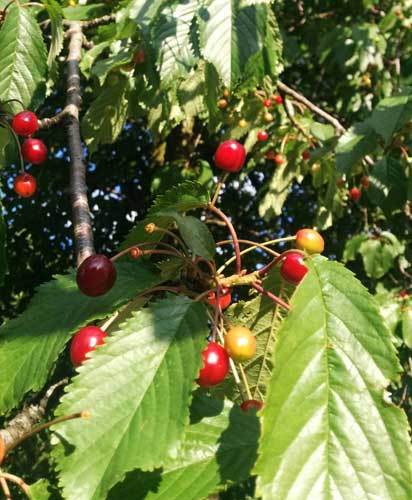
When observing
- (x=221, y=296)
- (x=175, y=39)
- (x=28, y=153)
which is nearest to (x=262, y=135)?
(x=28, y=153)

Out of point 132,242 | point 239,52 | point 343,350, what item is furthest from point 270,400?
point 239,52

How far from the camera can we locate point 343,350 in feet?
2.68

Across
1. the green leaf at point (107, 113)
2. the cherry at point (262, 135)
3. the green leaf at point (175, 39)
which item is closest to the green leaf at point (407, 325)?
the cherry at point (262, 135)

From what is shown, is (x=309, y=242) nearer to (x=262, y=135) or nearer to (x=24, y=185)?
(x=24, y=185)

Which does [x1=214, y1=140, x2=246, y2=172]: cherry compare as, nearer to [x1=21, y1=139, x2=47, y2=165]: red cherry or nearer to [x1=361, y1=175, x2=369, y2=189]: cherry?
[x1=21, y1=139, x2=47, y2=165]: red cherry

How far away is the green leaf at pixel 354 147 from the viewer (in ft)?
8.34

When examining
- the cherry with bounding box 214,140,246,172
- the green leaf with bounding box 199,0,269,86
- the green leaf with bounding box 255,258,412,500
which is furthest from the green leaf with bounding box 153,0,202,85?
the green leaf with bounding box 255,258,412,500

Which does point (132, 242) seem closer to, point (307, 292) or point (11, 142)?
point (307, 292)

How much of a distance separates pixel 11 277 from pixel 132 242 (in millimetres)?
4041

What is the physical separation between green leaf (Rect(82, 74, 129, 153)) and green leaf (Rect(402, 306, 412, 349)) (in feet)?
6.83

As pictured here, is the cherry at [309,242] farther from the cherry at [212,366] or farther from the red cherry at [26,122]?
the red cherry at [26,122]

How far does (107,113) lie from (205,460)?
1.89m

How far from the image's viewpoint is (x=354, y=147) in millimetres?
2551

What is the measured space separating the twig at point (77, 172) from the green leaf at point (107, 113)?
0.85 ft
